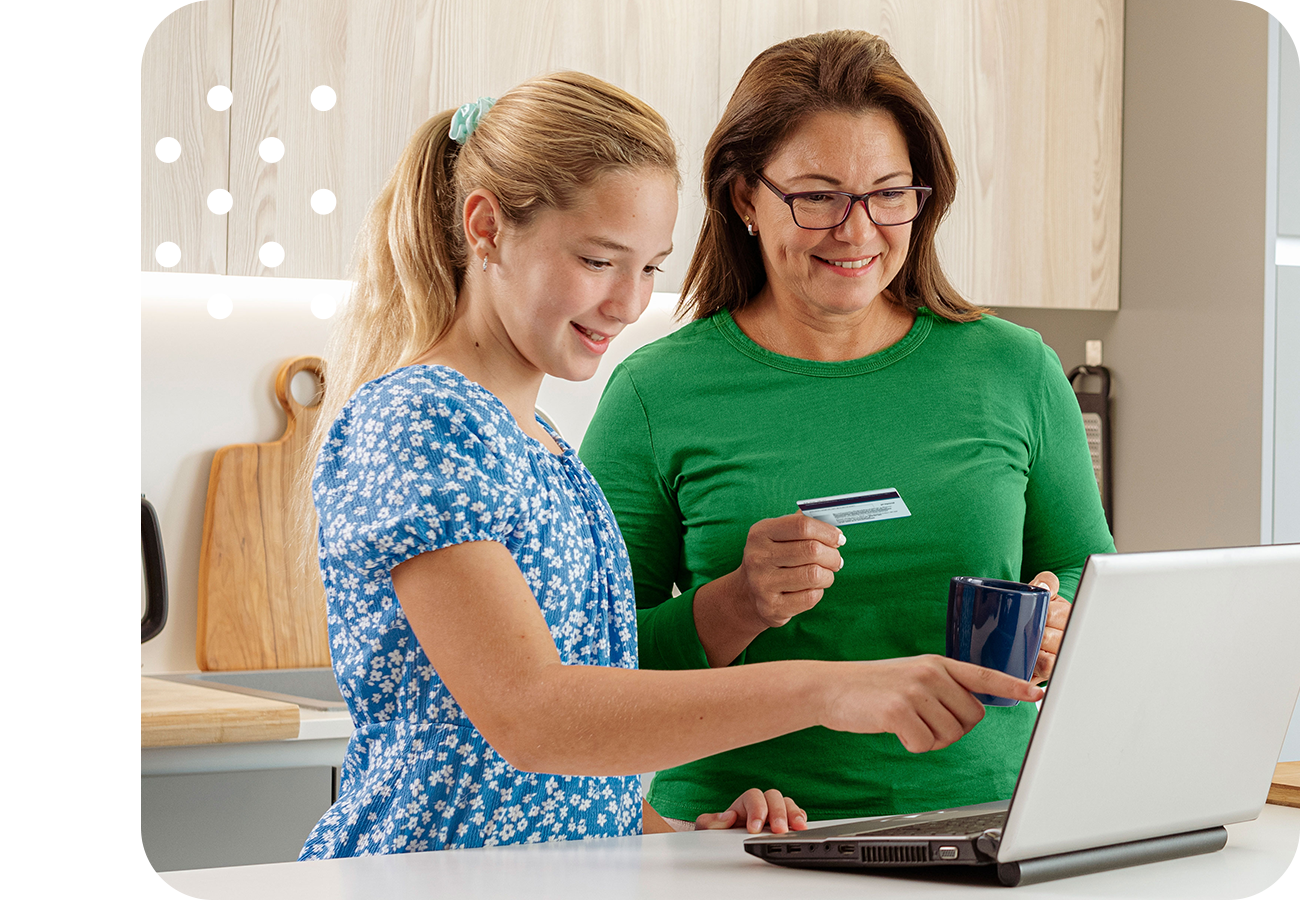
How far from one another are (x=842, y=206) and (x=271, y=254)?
1178 mm

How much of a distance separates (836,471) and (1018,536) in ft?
0.64

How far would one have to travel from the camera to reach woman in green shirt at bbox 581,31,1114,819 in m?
1.23

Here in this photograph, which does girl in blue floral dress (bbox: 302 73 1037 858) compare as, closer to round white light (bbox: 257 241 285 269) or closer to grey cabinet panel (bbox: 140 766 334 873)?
grey cabinet panel (bbox: 140 766 334 873)


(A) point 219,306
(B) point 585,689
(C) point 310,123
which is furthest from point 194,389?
(B) point 585,689

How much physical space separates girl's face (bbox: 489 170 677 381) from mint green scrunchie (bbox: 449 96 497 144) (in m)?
0.12

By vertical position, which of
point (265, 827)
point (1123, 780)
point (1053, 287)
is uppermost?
point (1053, 287)

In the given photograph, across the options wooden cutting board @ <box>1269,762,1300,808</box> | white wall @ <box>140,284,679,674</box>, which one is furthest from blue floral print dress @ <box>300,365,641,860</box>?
white wall @ <box>140,284,679,674</box>

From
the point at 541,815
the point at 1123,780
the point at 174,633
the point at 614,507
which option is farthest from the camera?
the point at 174,633

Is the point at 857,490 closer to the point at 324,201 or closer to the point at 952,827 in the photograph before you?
the point at 952,827

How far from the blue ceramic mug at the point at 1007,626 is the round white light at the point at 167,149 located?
1642mm
